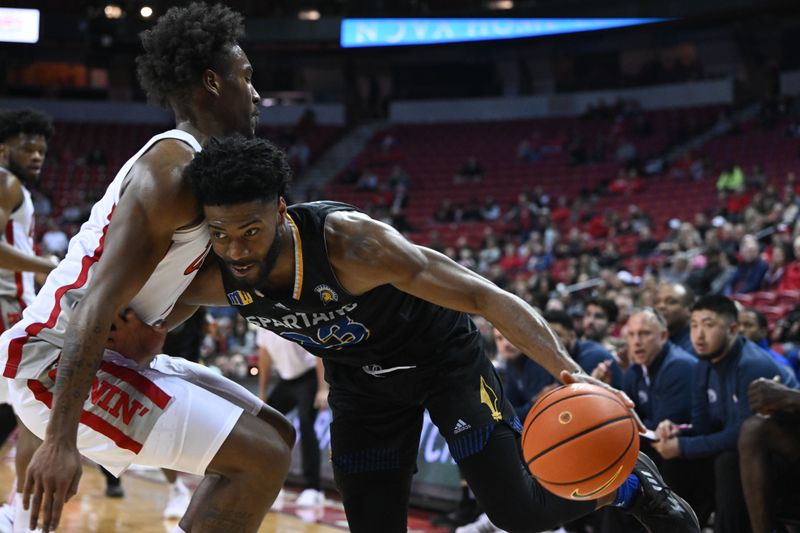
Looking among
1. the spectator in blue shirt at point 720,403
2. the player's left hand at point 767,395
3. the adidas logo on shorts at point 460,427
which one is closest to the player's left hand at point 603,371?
the spectator in blue shirt at point 720,403

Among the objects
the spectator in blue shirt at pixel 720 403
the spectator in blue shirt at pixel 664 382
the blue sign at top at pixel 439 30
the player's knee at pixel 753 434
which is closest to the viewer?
the player's knee at pixel 753 434

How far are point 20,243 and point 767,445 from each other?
4010 mm

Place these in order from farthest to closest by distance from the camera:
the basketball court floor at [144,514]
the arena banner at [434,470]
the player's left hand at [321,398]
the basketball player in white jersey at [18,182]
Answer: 1. the player's left hand at [321,398]
2. the arena banner at [434,470]
3. the basketball court floor at [144,514]
4. the basketball player in white jersey at [18,182]

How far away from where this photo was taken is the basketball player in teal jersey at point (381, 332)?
3.00 m

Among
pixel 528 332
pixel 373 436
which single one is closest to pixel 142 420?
pixel 373 436

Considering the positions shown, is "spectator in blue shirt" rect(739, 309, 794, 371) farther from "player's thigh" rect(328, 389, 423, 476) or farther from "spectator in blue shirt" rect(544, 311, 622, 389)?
"player's thigh" rect(328, 389, 423, 476)

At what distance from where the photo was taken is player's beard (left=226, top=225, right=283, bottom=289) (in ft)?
10.0

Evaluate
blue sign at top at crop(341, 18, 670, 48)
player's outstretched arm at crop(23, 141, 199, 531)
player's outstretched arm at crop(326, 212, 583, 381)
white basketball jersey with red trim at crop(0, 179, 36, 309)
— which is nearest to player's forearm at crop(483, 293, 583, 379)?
player's outstretched arm at crop(326, 212, 583, 381)

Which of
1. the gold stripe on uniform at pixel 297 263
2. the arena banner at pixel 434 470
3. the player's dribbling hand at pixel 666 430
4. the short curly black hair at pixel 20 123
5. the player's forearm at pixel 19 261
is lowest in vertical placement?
the arena banner at pixel 434 470

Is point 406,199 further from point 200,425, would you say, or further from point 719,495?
point 200,425

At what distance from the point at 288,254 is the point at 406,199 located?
804 inches

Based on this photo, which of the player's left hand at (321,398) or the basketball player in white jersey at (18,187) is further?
the player's left hand at (321,398)

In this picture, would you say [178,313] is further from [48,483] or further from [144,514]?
[144,514]

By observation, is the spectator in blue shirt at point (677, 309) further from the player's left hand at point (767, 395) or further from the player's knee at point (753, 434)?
the player's left hand at point (767, 395)
